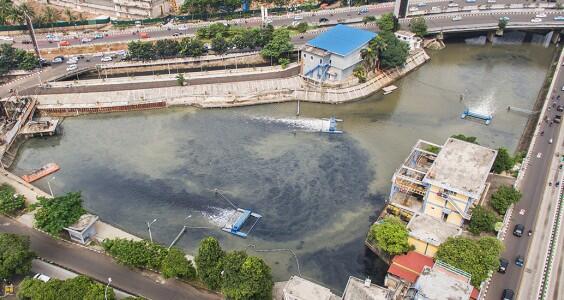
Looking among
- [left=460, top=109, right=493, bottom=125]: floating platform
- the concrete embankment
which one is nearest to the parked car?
[left=460, top=109, right=493, bottom=125]: floating platform

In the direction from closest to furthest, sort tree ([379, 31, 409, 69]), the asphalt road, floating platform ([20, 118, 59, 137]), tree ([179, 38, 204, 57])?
1. the asphalt road
2. floating platform ([20, 118, 59, 137])
3. tree ([379, 31, 409, 69])
4. tree ([179, 38, 204, 57])

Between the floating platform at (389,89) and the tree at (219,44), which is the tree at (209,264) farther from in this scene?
the tree at (219,44)

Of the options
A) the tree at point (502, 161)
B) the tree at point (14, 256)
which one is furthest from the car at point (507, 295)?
the tree at point (14, 256)

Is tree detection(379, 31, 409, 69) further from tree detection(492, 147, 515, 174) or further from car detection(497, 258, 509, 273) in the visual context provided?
car detection(497, 258, 509, 273)

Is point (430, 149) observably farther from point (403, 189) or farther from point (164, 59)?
point (164, 59)

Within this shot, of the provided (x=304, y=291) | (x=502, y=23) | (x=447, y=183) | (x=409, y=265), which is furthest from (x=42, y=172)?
(x=502, y=23)

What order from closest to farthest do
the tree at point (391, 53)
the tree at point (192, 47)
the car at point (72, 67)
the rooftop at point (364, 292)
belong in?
the rooftop at point (364, 292) → the car at point (72, 67) → the tree at point (391, 53) → the tree at point (192, 47)

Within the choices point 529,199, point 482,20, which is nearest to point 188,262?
point 529,199
